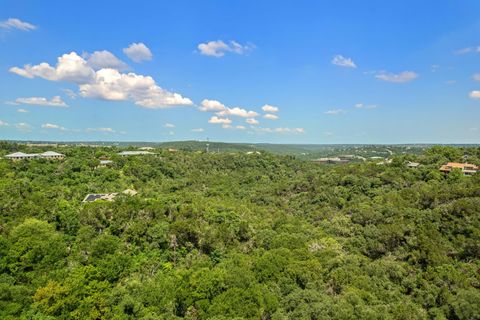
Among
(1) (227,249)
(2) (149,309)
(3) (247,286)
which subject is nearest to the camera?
(2) (149,309)

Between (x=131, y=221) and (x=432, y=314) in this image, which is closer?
(x=432, y=314)

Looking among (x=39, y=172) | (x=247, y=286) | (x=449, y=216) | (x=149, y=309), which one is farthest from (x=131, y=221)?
(x=449, y=216)

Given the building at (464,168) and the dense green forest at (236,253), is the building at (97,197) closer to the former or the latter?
the dense green forest at (236,253)

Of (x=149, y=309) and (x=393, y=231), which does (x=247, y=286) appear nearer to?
(x=149, y=309)

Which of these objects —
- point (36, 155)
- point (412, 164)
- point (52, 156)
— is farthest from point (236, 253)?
point (36, 155)

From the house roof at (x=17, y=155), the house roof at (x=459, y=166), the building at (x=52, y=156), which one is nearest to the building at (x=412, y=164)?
the house roof at (x=459, y=166)

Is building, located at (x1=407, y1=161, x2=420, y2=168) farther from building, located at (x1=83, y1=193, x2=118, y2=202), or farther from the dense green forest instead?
building, located at (x1=83, y1=193, x2=118, y2=202)

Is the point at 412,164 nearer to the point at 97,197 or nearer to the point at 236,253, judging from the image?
the point at 236,253

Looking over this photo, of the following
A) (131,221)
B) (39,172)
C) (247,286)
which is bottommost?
(247,286)
